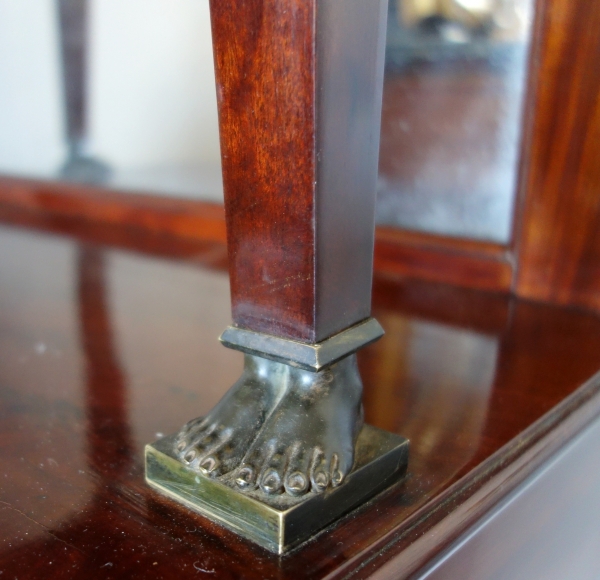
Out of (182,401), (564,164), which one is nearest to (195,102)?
(564,164)

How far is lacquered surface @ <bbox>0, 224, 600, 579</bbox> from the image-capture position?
1.51 feet

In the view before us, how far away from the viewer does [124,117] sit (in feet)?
5.96

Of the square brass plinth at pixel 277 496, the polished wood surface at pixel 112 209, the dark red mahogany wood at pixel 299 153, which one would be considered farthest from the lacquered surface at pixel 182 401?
the polished wood surface at pixel 112 209

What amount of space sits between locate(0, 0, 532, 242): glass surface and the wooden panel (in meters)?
0.04

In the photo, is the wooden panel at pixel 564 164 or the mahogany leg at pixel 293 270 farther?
the wooden panel at pixel 564 164

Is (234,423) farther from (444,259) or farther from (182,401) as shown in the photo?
(444,259)

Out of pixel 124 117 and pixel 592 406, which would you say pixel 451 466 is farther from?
pixel 124 117

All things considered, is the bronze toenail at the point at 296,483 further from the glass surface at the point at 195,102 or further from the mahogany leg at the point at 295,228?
the glass surface at the point at 195,102

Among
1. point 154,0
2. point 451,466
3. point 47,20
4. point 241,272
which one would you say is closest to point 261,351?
point 241,272

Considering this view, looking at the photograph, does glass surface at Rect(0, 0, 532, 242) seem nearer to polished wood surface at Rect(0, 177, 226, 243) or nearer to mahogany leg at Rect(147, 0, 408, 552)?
polished wood surface at Rect(0, 177, 226, 243)

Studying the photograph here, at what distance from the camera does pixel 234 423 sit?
0.51 metres

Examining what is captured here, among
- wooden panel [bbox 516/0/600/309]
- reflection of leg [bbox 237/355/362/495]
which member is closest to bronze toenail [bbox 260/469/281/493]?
reflection of leg [bbox 237/355/362/495]

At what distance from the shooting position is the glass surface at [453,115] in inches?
45.7

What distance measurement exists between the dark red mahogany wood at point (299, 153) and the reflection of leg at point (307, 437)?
0.14 ft
